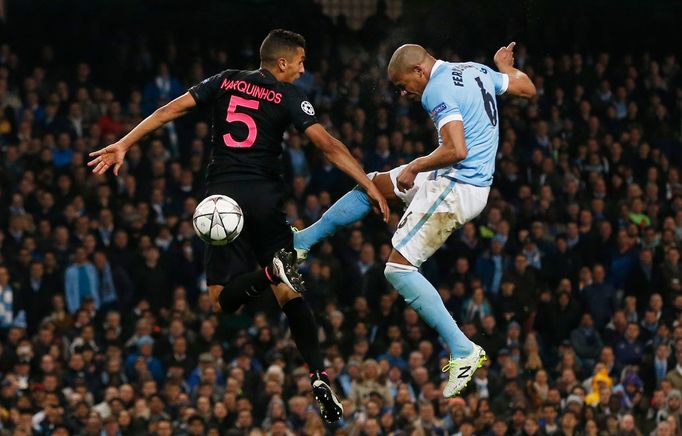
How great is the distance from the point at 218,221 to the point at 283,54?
1.23m

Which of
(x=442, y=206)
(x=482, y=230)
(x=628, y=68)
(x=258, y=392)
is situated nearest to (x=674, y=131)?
(x=628, y=68)

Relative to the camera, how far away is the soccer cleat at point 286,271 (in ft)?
33.2

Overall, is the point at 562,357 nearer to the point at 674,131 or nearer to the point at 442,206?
the point at 674,131

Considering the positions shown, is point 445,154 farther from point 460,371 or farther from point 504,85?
point 460,371

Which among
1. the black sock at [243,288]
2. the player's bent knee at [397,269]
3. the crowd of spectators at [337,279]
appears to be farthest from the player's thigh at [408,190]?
the crowd of spectators at [337,279]

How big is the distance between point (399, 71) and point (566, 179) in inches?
447

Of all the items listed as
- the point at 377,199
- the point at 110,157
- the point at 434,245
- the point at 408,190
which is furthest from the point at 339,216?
the point at 110,157

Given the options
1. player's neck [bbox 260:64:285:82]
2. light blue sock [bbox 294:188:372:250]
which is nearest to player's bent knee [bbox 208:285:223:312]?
light blue sock [bbox 294:188:372:250]

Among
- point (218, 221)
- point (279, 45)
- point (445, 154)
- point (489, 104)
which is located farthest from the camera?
point (489, 104)

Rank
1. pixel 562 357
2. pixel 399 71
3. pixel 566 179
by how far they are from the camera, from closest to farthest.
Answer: pixel 399 71, pixel 562 357, pixel 566 179

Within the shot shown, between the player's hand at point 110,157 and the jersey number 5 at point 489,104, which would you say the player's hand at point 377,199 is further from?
the player's hand at point 110,157

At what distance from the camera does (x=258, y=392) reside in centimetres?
1716

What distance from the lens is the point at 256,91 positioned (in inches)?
400

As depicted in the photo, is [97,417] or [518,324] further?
[518,324]
